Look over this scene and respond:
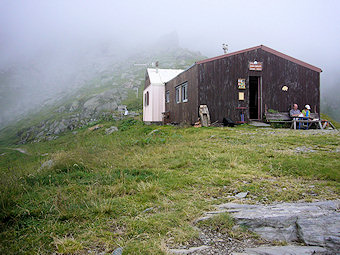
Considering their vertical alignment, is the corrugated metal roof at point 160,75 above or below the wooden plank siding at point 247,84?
above

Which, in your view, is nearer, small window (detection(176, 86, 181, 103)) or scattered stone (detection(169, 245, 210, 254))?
scattered stone (detection(169, 245, 210, 254))

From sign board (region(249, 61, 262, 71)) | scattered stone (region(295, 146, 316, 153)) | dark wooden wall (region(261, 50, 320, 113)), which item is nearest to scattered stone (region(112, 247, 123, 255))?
scattered stone (region(295, 146, 316, 153))

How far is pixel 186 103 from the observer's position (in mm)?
15953

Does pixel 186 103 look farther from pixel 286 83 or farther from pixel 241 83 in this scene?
pixel 286 83

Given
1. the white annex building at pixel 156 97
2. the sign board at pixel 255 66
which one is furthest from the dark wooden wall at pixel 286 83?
the white annex building at pixel 156 97

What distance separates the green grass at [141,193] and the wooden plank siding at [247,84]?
24.3 ft

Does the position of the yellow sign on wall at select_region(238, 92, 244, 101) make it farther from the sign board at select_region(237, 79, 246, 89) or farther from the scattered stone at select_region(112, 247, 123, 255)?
the scattered stone at select_region(112, 247, 123, 255)

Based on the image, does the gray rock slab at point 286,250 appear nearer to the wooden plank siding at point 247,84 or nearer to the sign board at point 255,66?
the wooden plank siding at point 247,84

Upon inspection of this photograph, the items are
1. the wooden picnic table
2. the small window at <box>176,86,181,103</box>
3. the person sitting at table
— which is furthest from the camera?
the small window at <box>176,86,181,103</box>

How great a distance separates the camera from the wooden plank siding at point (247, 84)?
14.1 metres

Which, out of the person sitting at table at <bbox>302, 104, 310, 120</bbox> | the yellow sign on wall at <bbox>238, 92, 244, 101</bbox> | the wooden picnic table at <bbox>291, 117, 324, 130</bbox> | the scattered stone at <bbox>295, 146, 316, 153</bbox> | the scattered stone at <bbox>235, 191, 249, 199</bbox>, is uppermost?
the yellow sign on wall at <bbox>238, 92, 244, 101</bbox>

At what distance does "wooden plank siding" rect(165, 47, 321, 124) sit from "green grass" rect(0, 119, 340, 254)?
24.3ft

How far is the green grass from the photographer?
2.71m

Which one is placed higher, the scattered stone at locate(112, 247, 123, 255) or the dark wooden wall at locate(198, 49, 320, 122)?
the dark wooden wall at locate(198, 49, 320, 122)
